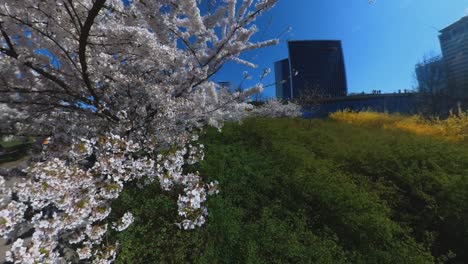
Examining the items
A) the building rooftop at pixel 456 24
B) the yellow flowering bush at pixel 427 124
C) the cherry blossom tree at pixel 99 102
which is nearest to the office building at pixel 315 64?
the yellow flowering bush at pixel 427 124

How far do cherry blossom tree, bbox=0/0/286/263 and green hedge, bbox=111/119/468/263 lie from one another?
0.61 metres

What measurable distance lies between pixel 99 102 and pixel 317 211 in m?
4.01

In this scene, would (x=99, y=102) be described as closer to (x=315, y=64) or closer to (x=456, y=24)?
(x=315, y=64)

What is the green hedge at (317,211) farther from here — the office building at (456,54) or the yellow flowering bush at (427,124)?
the office building at (456,54)

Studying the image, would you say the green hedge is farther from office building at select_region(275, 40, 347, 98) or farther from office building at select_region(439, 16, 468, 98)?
office building at select_region(439, 16, 468, 98)

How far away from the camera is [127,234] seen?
3.59 meters

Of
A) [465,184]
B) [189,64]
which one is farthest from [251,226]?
[465,184]

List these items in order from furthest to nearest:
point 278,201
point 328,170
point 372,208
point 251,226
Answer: point 328,170
point 278,201
point 372,208
point 251,226

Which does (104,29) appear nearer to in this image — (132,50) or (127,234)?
(132,50)

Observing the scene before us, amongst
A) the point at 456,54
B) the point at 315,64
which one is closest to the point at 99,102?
the point at 315,64

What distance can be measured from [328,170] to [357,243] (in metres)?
1.65

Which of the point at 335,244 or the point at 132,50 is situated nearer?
the point at 132,50

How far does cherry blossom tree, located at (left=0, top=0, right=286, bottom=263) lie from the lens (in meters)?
2.29

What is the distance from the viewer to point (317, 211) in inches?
166
